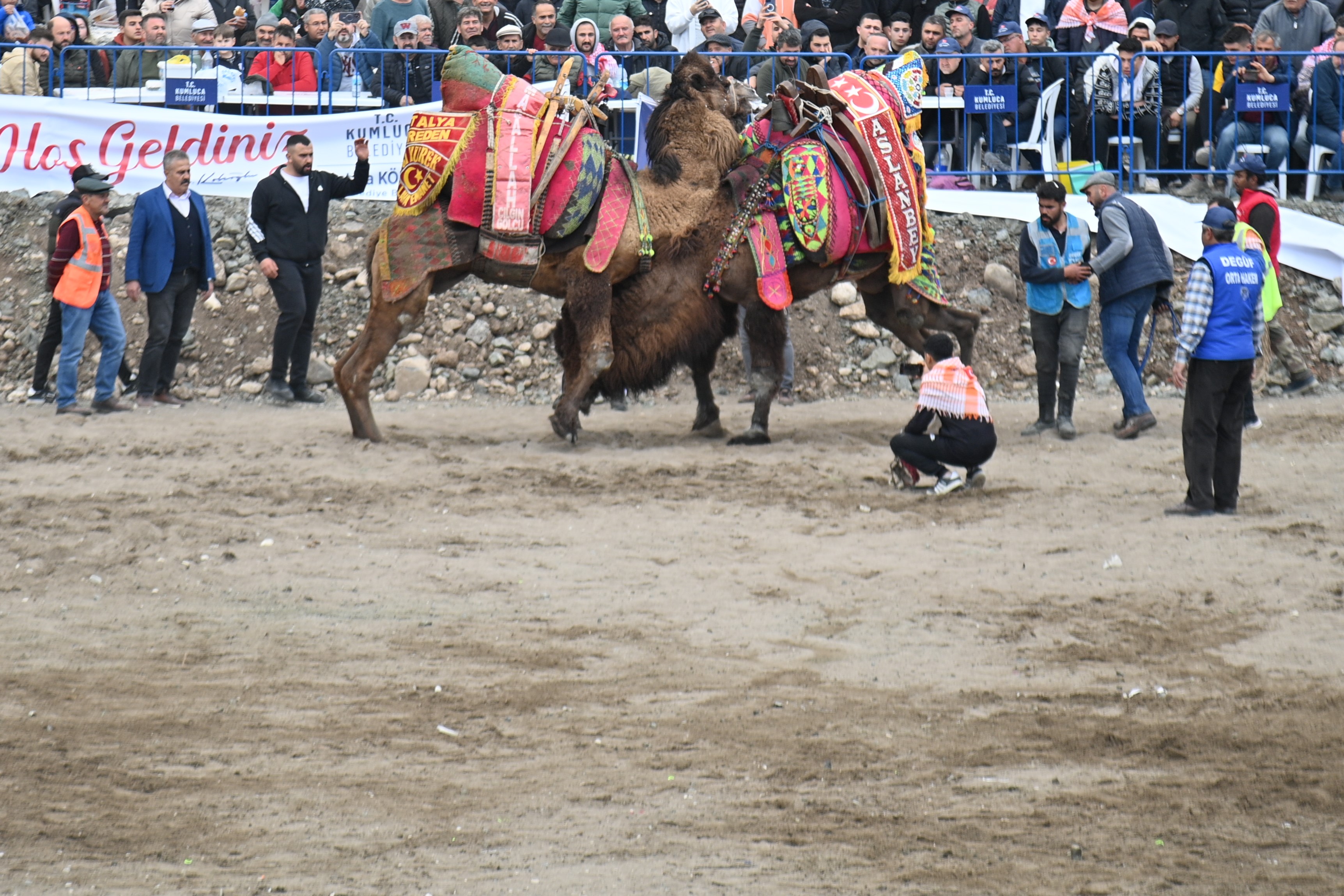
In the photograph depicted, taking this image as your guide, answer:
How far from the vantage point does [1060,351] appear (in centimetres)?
1073

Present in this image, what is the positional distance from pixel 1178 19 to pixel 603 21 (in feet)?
17.4

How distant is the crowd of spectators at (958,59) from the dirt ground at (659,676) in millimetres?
4705

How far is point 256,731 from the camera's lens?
18.1 feet

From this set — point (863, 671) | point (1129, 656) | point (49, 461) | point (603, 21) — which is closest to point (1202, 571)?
point (1129, 656)

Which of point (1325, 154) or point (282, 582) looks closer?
point (282, 582)

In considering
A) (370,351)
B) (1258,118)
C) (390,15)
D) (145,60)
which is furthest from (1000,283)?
(145,60)

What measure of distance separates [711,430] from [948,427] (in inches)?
91.7

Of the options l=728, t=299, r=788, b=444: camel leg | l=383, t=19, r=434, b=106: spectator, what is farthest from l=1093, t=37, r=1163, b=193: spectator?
l=383, t=19, r=434, b=106: spectator

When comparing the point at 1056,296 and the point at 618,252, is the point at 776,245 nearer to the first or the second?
the point at 618,252

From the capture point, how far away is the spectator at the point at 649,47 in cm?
1414

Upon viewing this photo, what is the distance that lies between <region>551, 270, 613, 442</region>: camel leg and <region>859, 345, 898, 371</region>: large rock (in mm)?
3215

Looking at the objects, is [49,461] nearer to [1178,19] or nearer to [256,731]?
[256,731]

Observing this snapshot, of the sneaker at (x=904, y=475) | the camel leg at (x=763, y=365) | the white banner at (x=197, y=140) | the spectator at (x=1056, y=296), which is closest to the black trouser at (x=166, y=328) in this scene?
the white banner at (x=197, y=140)

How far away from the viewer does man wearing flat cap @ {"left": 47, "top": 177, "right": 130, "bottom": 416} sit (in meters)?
11.3
